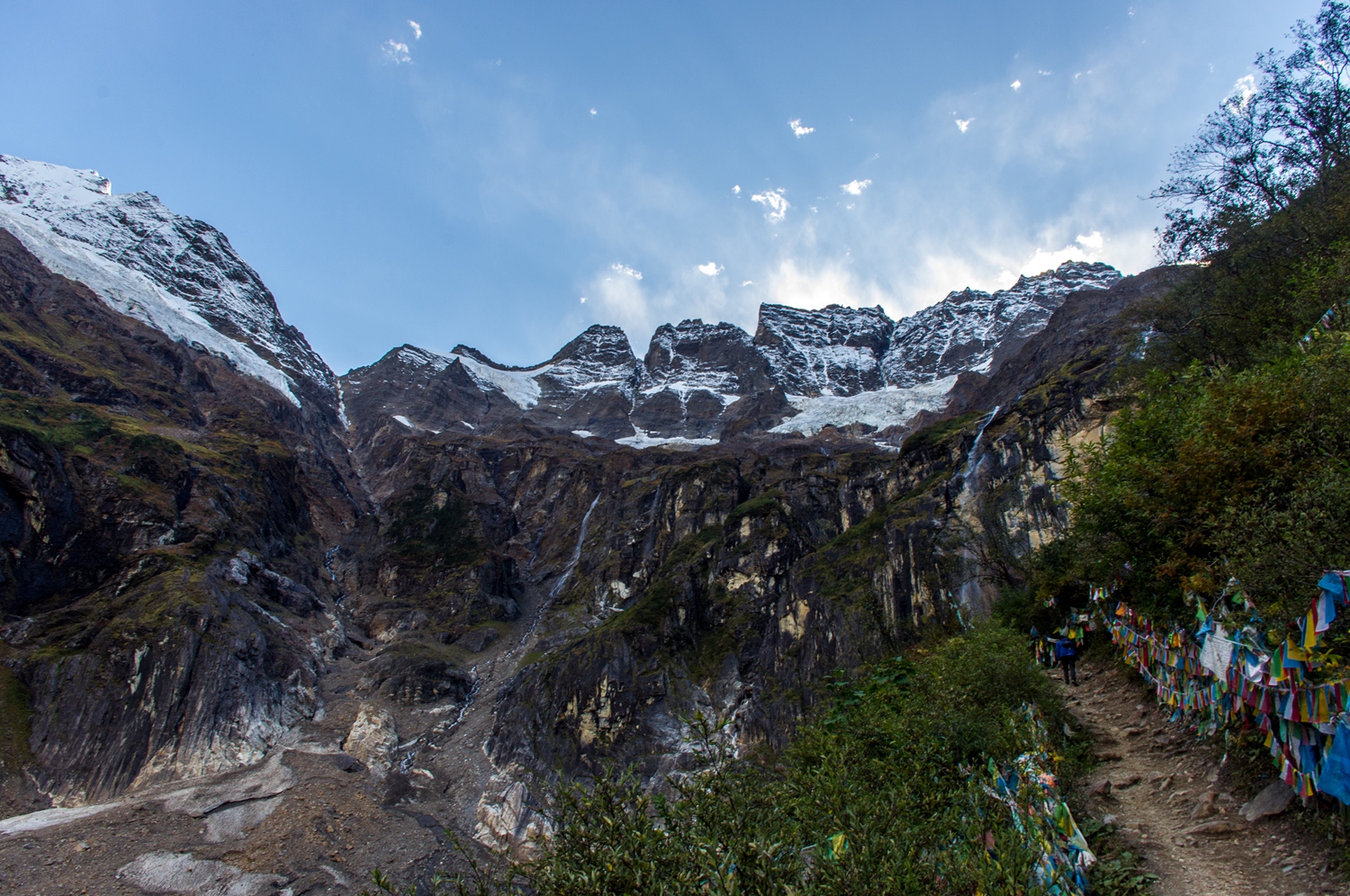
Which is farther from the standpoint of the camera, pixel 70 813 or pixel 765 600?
pixel 765 600

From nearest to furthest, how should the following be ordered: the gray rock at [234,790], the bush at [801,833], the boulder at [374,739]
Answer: the bush at [801,833] < the gray rock at [234,790] < the boulder at [374,739]

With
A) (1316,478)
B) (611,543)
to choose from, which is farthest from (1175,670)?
(611,543)

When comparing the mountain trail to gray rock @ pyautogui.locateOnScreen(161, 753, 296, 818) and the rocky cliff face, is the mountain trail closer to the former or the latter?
gray rock @ pyautogui.locateOnScreen(161, 753, 296, 818)

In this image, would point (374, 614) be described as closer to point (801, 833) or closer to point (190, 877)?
point (190, 877)

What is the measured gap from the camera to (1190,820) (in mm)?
9195

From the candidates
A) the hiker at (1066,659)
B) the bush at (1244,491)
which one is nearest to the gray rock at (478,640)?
the hiker at (1066,659)

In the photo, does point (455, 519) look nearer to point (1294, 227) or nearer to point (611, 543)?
point (611, 543)

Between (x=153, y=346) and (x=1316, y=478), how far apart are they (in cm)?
18845

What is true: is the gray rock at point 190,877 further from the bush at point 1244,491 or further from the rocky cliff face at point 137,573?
the bush at point 1244,491

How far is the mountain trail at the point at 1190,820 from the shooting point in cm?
743

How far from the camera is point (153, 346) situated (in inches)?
5630

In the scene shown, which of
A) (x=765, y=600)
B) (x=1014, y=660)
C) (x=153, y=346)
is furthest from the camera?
(x=153, y=346)

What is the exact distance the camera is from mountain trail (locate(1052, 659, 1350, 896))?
→ 7426 millimetres

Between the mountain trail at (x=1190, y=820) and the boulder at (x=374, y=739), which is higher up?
the mountain trail at (x=1190, y=820)
